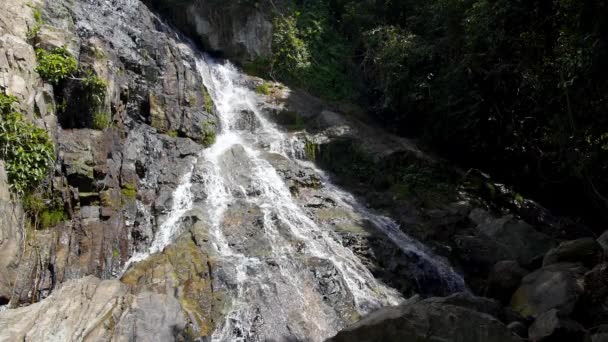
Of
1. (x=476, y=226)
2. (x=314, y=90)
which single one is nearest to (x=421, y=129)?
(x=314, y=90)

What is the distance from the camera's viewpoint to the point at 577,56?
26.7 feet

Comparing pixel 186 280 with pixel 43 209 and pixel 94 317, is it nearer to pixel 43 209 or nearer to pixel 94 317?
pixel 94 317

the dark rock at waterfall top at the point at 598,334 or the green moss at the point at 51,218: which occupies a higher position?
the green moss at the point at 51,218

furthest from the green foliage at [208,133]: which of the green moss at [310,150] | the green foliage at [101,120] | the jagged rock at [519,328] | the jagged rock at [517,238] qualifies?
the jagged rock at [519,328]

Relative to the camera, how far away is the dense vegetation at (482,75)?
8969 millimetres

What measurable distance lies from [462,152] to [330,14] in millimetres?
10686

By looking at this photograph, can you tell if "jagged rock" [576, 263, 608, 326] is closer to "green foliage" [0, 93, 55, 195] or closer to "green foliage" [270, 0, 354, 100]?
"green foliage" [0, 93, 55, 195]

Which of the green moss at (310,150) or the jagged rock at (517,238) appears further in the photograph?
the green moss at (310,150)

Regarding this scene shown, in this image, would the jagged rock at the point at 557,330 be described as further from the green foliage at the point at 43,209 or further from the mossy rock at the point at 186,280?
the green foliage at the point at 43,209

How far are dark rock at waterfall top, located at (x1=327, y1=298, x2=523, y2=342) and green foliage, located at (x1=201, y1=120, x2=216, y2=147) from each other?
9.52 meters

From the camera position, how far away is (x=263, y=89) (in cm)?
1895

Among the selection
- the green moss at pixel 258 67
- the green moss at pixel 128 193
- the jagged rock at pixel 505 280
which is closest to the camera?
the jagged rock at pixel 505 280

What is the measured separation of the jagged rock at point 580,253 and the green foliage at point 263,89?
41.4 ft

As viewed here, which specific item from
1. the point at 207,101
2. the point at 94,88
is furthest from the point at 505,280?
the point at 207,101
